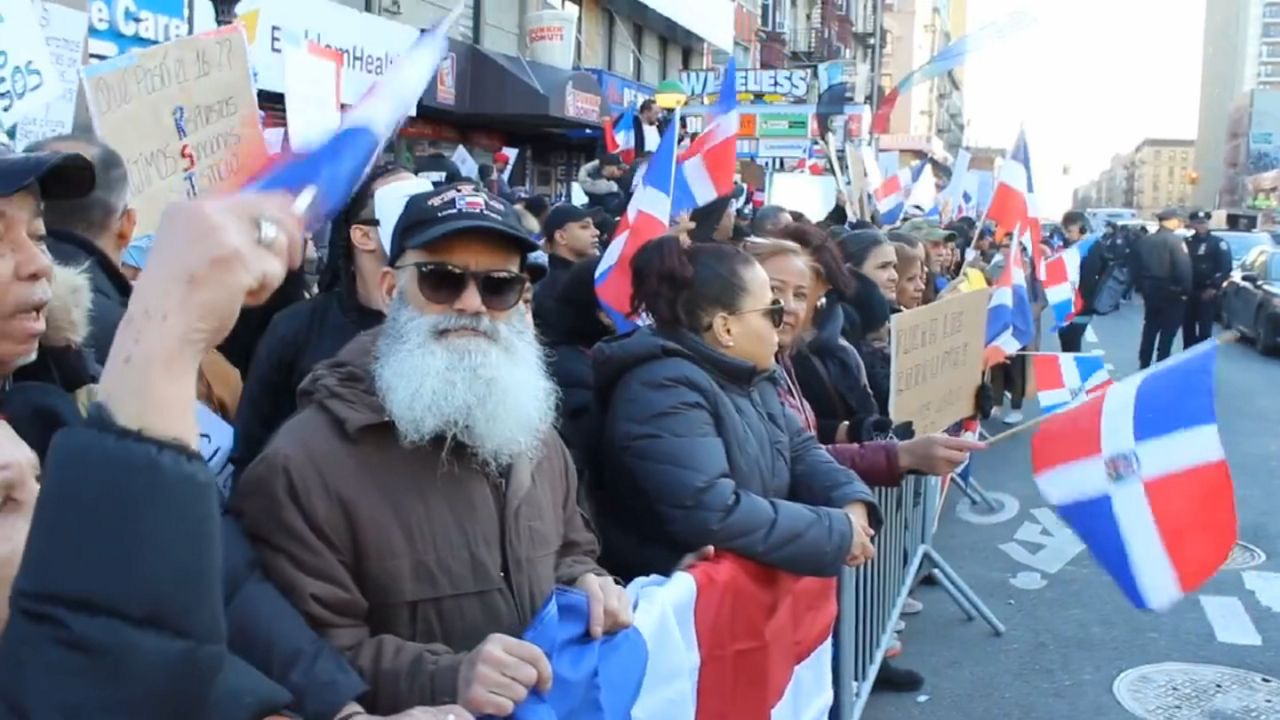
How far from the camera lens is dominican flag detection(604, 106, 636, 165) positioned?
13680 mm

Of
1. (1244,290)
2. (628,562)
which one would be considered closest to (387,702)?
(628,562)

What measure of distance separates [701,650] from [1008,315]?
174 inches

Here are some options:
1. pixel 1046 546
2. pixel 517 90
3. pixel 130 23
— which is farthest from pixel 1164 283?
pixel 130 23

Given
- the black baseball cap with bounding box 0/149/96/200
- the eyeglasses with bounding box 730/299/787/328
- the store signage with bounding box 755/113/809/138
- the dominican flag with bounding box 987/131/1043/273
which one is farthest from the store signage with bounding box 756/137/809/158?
the black baseball cap with bounding box 0/149/96/200

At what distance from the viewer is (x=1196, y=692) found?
5.16 m

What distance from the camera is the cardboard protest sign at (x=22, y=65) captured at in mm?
3947

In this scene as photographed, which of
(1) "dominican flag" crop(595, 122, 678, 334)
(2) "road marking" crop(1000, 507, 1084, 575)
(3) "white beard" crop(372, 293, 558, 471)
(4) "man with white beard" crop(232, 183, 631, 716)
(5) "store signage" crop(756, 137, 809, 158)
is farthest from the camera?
(5) "store signage" crop(756, 137, 809, 158)

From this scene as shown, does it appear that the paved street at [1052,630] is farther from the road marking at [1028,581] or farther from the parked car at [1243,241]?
the parked car at [1243,241]

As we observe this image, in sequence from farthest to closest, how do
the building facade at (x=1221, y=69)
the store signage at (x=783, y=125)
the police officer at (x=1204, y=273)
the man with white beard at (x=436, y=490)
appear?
the building facade at (x=1221, y=69), the store signage at (x=783, y=125), the police officer at (x=1204, y=273), the man with white beard at (x=436, y=490)

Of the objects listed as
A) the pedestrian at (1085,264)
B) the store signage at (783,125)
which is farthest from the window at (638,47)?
the pedestrian at (1085,264)

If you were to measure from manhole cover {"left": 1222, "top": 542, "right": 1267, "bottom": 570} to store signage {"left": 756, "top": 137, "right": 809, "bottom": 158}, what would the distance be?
15.8m

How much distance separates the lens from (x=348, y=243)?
3.61 metres

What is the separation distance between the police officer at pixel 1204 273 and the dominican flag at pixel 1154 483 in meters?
13.1

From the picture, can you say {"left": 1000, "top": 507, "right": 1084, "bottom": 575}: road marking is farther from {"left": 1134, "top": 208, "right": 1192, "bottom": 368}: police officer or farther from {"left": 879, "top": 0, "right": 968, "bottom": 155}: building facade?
{"left": 879, "top": 0, "right": 968, "bottom": 155}: building facade
